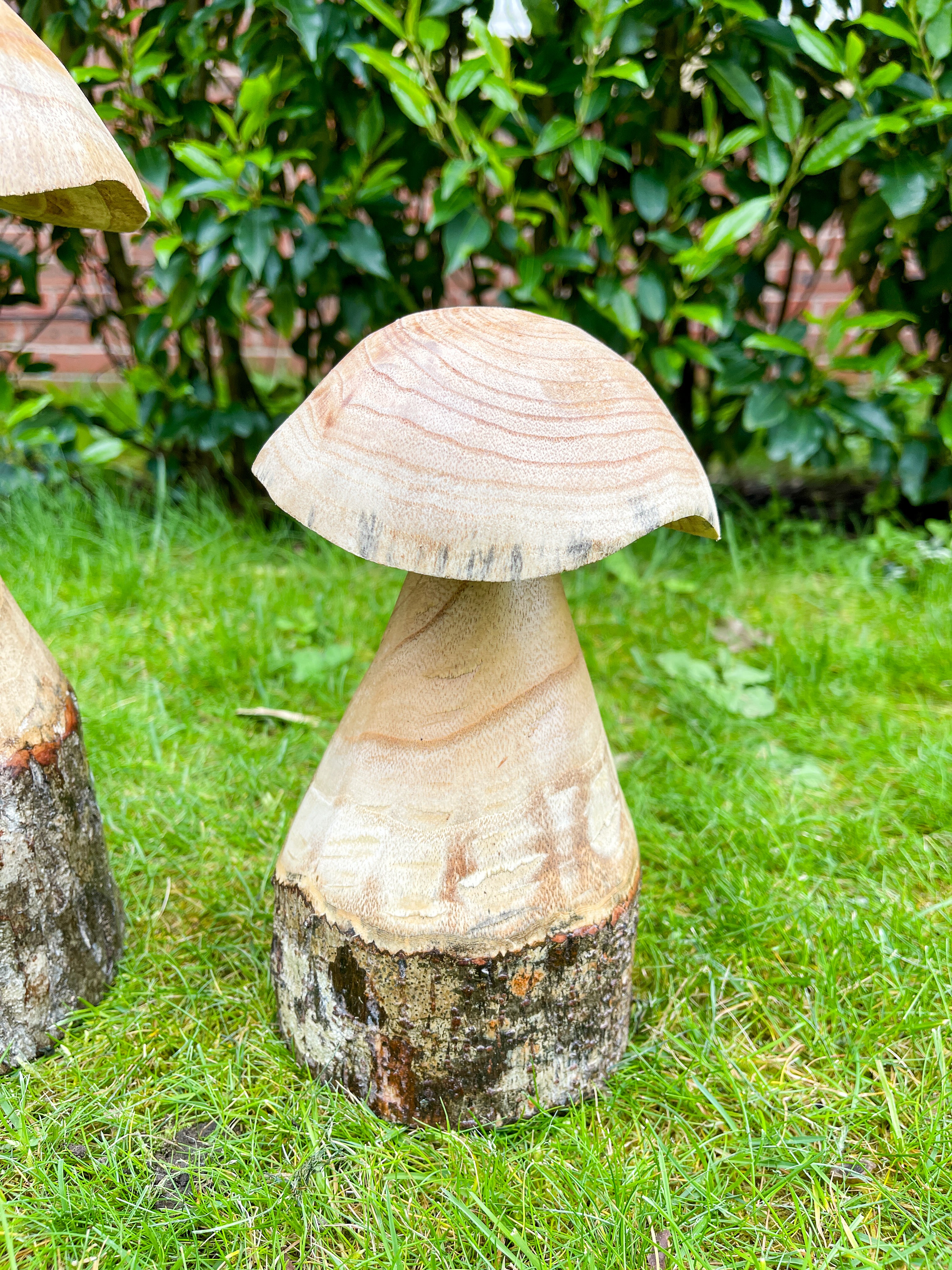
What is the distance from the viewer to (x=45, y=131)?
43.4 inches

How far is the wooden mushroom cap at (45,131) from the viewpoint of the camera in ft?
3.51

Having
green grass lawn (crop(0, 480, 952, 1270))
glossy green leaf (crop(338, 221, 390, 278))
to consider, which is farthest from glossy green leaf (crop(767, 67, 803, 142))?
green grass lawn (crop(0, 480, 952, 1270))

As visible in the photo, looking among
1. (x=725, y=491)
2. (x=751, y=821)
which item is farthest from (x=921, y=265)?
(x=751, y=821)

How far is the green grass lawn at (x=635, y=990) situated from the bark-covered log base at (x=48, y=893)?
0.20 feet

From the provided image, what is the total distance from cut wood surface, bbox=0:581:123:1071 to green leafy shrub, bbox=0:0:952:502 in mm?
1529

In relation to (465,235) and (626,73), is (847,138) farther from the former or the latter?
(465,235)

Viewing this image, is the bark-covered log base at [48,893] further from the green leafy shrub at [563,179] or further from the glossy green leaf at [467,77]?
the glossy green leaf at [467,77]

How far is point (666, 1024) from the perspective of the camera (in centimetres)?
165

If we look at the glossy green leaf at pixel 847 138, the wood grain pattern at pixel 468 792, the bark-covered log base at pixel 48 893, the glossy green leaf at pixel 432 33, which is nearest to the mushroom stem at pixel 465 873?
the wood grain pattern at pixel 468 792

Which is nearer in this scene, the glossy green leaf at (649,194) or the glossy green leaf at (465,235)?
the glossy green leaf at (465,235)

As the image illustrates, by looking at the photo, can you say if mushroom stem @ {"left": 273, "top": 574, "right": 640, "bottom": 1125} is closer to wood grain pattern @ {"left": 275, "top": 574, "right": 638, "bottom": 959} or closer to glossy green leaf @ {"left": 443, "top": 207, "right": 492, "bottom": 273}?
wood grain pattern @ {"left": 275, "top": 574, "right": 638, "bottom": 959}

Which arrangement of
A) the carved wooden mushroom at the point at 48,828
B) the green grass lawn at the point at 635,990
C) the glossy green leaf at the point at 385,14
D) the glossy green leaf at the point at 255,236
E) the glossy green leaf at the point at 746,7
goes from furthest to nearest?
the glossy green leaf at the point at 255,236 < the glossy green leaf at the point at 746,7 < the glossy green leaf at the point at 385,14 < the carved wooden mushroom at the point at 48,828 < the green grass lawn at the point at 635,990

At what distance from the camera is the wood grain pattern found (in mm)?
1351

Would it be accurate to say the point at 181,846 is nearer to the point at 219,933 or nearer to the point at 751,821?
the point at 219,933
